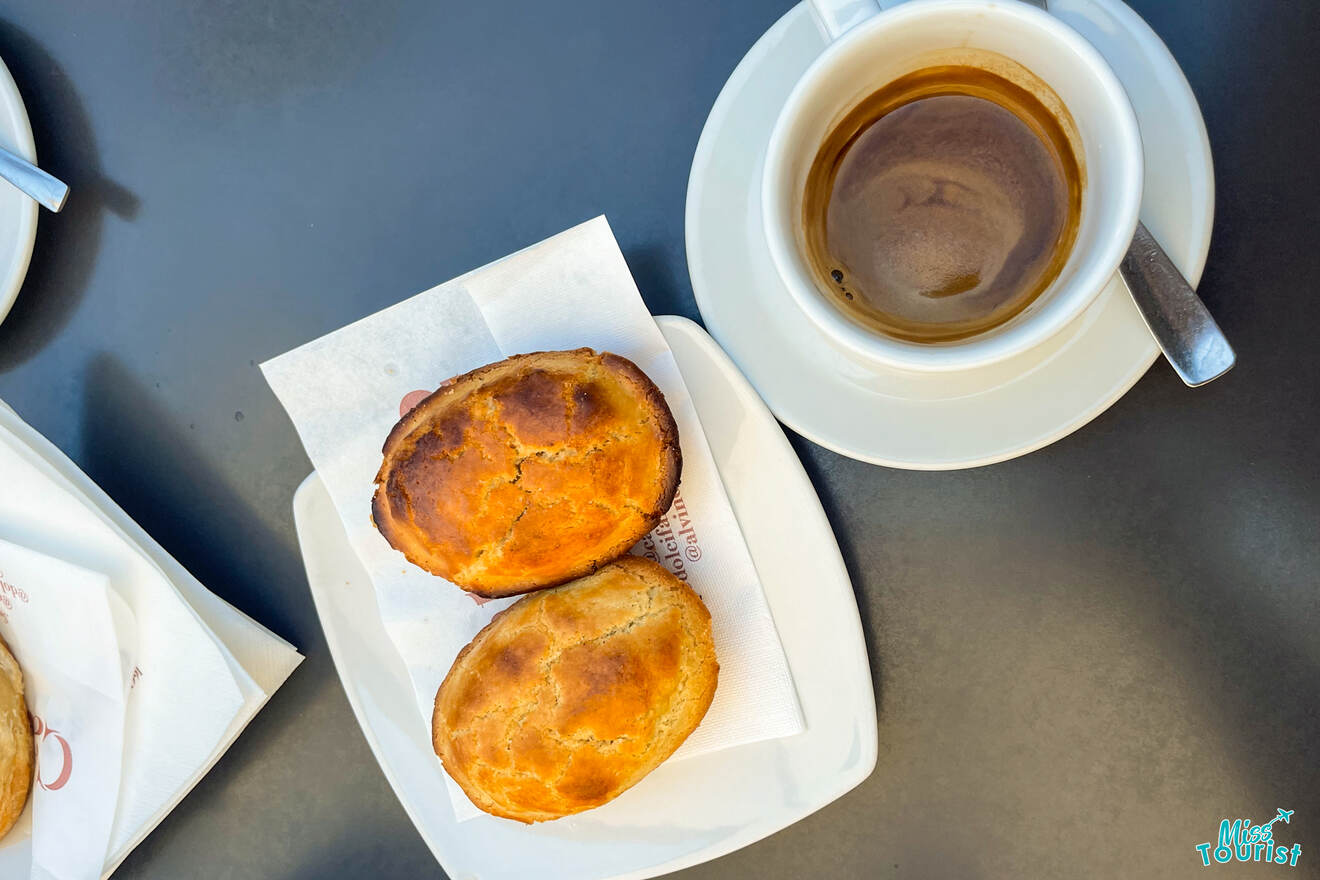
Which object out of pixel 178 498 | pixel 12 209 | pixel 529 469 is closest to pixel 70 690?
pixel 178 498

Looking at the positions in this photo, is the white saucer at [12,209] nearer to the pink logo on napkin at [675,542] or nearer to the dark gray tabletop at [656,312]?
the dark gray tabletop at [656,312]

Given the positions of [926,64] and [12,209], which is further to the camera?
[12,209]

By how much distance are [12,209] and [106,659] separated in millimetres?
604

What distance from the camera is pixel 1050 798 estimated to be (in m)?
1.08

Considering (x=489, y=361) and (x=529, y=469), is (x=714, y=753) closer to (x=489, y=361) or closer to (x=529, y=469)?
(x=529, y=469)

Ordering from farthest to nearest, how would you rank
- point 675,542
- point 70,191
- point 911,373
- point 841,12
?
point 70,191 → point 675,542 → point 911,373 → point 841,12

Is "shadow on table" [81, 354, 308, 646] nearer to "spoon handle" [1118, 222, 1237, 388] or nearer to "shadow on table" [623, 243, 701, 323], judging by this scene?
"shadow on table" [623, 243, 701, 323]

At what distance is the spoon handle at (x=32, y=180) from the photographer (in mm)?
1083

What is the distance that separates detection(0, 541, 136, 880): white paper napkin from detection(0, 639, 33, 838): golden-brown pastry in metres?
0.01

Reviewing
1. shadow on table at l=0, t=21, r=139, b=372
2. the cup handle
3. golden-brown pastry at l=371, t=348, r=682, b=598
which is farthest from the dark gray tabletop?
the cup handle

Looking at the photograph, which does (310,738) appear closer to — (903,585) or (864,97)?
(903,585)

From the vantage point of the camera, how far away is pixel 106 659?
1077 millimetres

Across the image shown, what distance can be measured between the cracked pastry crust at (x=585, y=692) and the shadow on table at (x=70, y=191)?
83cm
